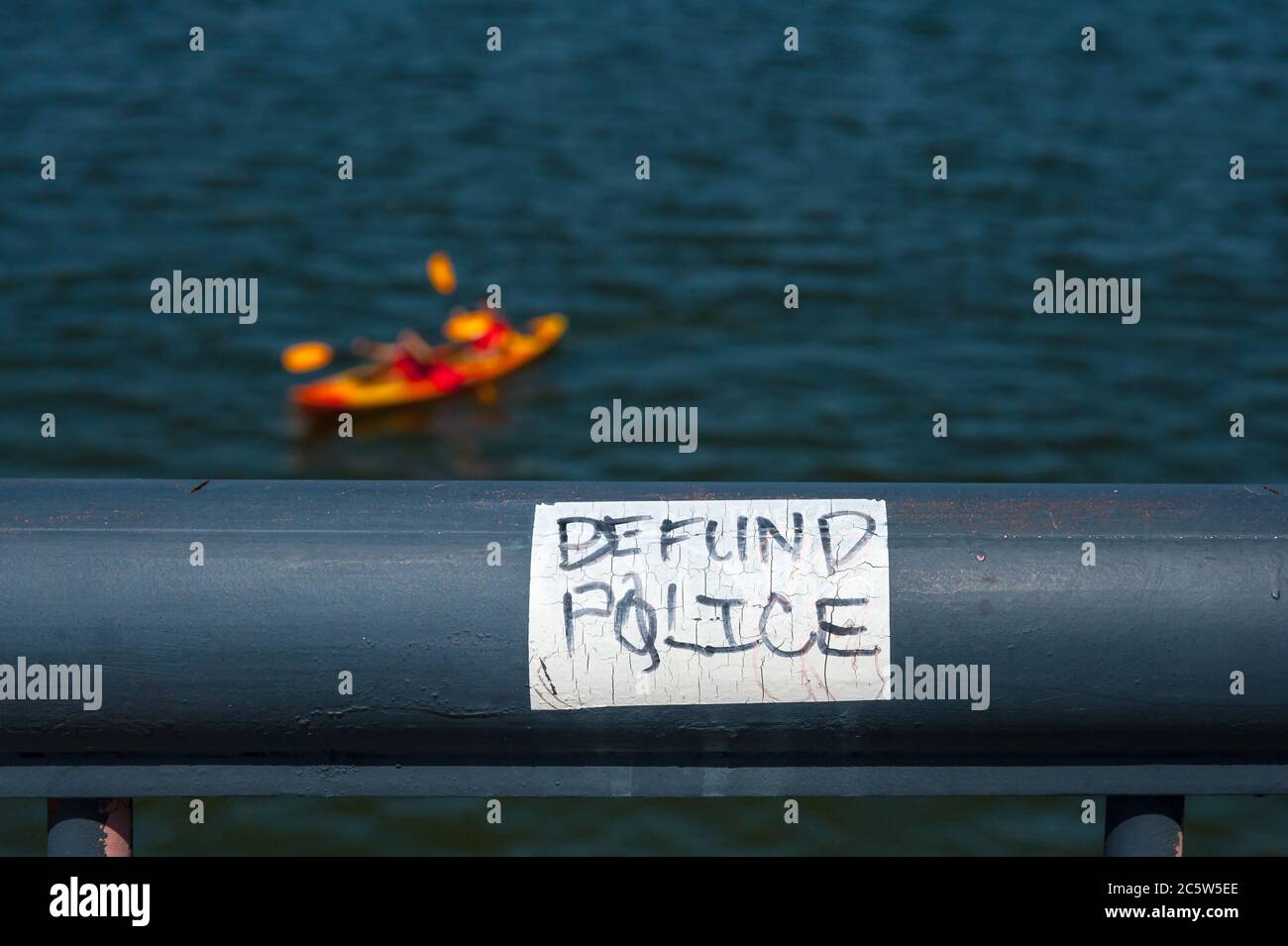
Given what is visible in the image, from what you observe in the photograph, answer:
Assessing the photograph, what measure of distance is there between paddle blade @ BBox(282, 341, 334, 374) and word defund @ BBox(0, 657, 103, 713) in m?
12.2

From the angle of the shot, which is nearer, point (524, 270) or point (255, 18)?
point (524, 270)

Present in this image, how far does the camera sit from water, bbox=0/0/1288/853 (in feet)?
41.9

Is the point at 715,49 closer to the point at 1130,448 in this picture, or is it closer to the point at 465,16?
the point at 465,16

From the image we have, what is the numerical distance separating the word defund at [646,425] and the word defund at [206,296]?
144 inches

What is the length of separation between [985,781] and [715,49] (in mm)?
18011

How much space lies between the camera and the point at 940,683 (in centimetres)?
181

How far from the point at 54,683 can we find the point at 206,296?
14.7 meters

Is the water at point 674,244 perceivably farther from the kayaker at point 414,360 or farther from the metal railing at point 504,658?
the metal railing at point 504,658

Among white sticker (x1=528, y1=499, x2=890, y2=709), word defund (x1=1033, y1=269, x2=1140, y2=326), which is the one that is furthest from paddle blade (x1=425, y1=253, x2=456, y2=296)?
white sticker (x1=528, y1=499, x2=890, y2=709)

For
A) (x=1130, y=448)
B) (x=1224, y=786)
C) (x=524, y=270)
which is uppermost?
(x=524, y=270)
